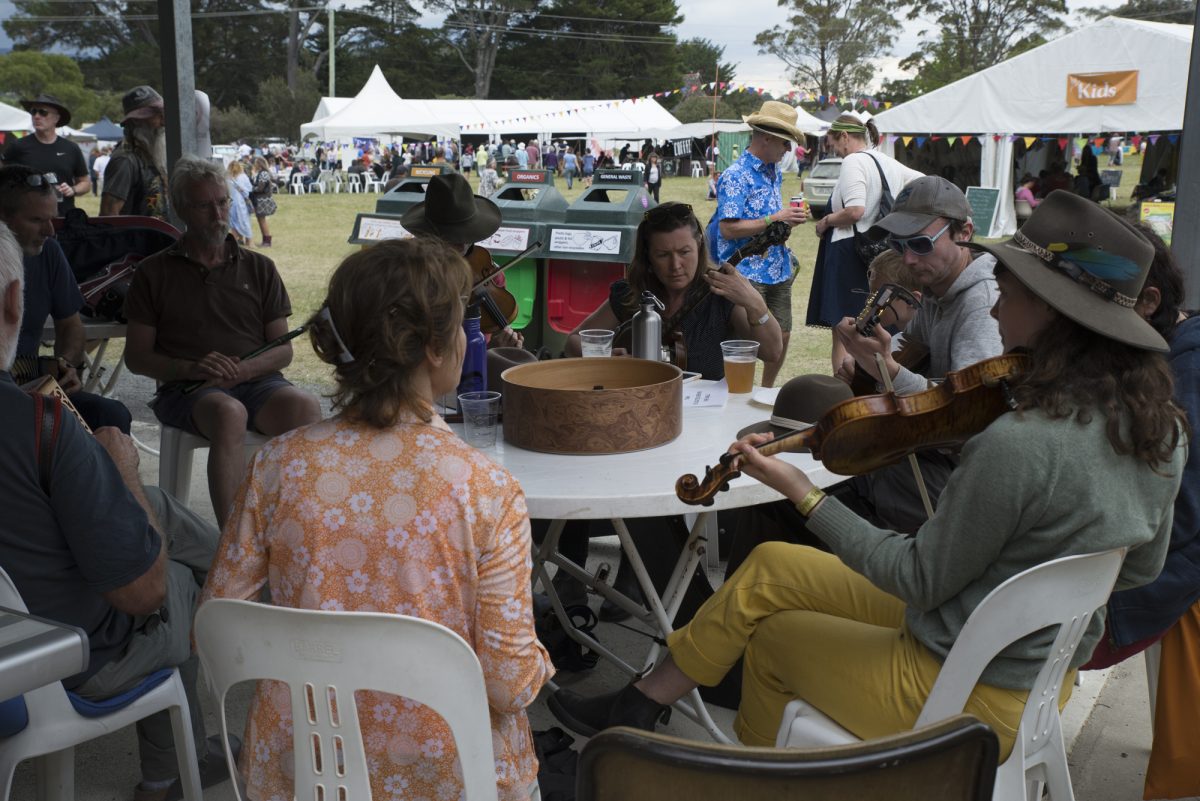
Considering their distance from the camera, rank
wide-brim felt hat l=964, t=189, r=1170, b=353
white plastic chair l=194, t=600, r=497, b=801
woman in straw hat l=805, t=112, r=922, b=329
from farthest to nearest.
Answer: woman in straw hat l=805, t=112, r=922, b=329 < wide-brim felt hat l=964, t=189, r=1170, b=353 < white plastic chair l=194, t=600, r=497, b=801

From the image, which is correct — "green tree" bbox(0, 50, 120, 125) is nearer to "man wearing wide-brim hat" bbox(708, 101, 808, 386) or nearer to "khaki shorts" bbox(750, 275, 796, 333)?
"man wearing wide-brim hat" bbox(708, 101, 808, 386)

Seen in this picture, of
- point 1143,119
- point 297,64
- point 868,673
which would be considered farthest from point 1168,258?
point 297,64

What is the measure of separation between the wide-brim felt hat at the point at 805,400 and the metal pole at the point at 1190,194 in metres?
1.61

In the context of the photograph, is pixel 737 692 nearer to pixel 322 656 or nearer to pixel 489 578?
pixel 489 578

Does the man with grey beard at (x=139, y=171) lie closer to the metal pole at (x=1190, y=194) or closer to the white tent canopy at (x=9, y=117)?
the metal pole at (x=1190, y=194)

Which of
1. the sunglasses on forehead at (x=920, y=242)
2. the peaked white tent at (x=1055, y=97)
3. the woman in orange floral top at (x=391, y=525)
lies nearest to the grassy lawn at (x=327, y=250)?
the woman in orange floral top at (x=391, y=525)

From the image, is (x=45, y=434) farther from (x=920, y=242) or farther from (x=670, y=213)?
(x=920, y=242)

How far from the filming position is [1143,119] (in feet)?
46.9

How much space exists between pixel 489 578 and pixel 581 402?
0.81 meters

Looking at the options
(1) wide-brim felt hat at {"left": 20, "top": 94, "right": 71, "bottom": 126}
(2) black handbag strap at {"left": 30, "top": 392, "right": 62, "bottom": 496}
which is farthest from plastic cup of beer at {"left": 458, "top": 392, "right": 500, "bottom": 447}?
(1) wide-brim felt hat at {"left": 20, "top": 94, "right": 71, "bottom": 126}

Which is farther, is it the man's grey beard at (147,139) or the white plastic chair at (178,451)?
the man's grey beard at (147,139)

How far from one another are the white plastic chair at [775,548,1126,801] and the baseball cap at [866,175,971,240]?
1.63 m

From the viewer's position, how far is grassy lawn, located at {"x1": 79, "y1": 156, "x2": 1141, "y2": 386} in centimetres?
809

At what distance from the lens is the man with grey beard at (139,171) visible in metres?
6.79
